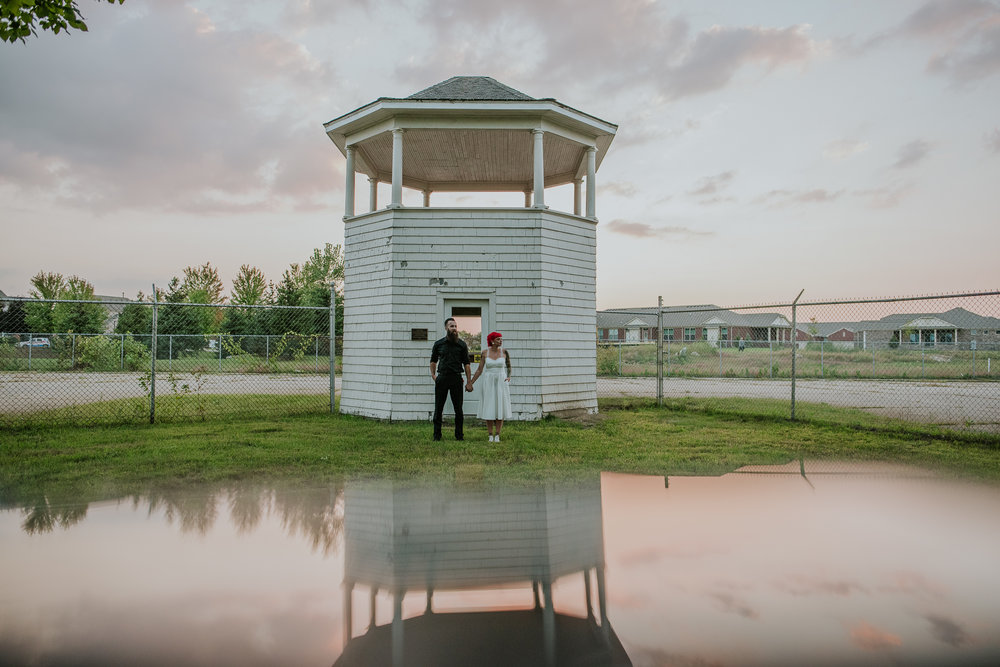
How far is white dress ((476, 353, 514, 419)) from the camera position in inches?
326

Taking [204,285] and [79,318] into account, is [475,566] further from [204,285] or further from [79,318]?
[204,285]

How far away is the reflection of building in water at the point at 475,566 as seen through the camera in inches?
98.8

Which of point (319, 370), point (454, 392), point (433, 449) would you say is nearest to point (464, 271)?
point (454, 392)

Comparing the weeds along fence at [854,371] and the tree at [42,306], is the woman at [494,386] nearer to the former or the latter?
the weeds along fence at [854,371]

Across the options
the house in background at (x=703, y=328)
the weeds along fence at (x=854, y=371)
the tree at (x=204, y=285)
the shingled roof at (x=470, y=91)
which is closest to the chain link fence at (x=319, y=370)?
the weeds along fence at (x=854, y=371)

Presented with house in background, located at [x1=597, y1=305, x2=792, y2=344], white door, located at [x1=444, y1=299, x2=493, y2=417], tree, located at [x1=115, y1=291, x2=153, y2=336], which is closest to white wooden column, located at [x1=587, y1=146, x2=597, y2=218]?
white door, located at [x1=444, y1=299, x2=493, y2=417]

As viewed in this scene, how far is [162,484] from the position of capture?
18.3 ft

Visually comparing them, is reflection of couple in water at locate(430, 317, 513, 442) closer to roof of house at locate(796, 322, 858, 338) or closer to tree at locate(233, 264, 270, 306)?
roof of house at locate(796, 322, 858, 338)

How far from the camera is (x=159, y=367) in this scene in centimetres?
2212

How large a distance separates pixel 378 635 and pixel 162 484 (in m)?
4.15

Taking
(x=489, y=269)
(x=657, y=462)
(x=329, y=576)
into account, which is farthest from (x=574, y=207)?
(x=329, y=576)

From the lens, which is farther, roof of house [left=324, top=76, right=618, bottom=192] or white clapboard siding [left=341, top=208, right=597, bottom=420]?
white clapboard siding [left=341, top=208, right=597, bottom=420]

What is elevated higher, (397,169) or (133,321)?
(397,169)

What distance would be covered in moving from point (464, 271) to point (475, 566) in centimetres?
750
